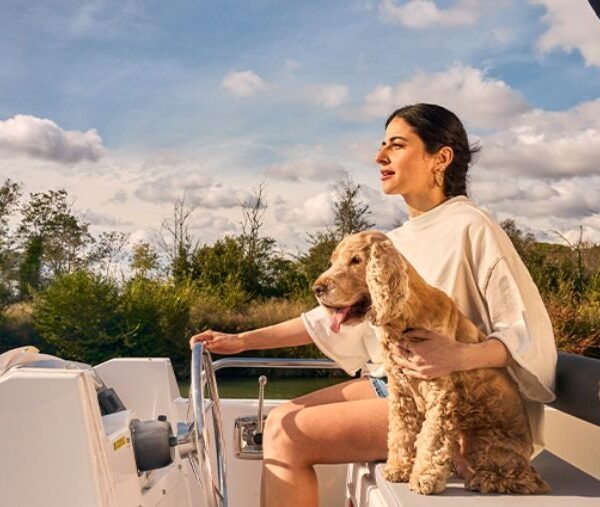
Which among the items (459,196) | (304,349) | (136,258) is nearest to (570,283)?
(304,349)

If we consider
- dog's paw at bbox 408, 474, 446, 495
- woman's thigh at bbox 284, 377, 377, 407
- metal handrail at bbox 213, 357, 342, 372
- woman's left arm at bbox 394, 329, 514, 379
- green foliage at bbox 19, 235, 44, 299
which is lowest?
dog's paw at bbox 408, 474, 446, 495

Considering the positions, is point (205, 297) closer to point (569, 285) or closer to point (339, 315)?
point (569, 285)

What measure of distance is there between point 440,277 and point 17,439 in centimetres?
92

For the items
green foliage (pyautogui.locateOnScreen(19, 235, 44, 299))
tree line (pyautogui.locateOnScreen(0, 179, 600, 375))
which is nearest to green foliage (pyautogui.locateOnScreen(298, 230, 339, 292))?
tree line (pyautogui.locateOnScreen(0, 179, 600, 375))

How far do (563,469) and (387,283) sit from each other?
2.47 feet

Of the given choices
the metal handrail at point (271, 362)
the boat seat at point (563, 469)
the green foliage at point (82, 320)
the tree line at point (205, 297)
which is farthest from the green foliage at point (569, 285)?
the boat seat at point (563, 469)

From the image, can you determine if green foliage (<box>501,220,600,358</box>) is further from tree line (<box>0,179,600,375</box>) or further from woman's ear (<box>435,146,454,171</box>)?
woman's ear (<box>435,146,454,171</box>)

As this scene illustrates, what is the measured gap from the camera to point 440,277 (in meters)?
1.78

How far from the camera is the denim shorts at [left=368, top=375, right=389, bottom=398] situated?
204 cm

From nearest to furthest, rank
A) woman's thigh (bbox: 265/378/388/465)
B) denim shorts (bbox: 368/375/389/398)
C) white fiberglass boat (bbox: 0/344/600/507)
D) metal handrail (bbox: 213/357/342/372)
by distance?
white fiberglass boat (bbox: 0/344/600/507) < woman's thigh (bbox: 265/378/388/465) < denim shorts (bbox: 368/375/389/398) < metal handrail (bbox: 213/357/342/372)

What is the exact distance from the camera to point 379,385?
209 cm

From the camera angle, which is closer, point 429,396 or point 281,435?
point 429,396

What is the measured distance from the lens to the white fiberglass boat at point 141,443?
146 cm

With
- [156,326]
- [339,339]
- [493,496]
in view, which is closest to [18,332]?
[156,326]
